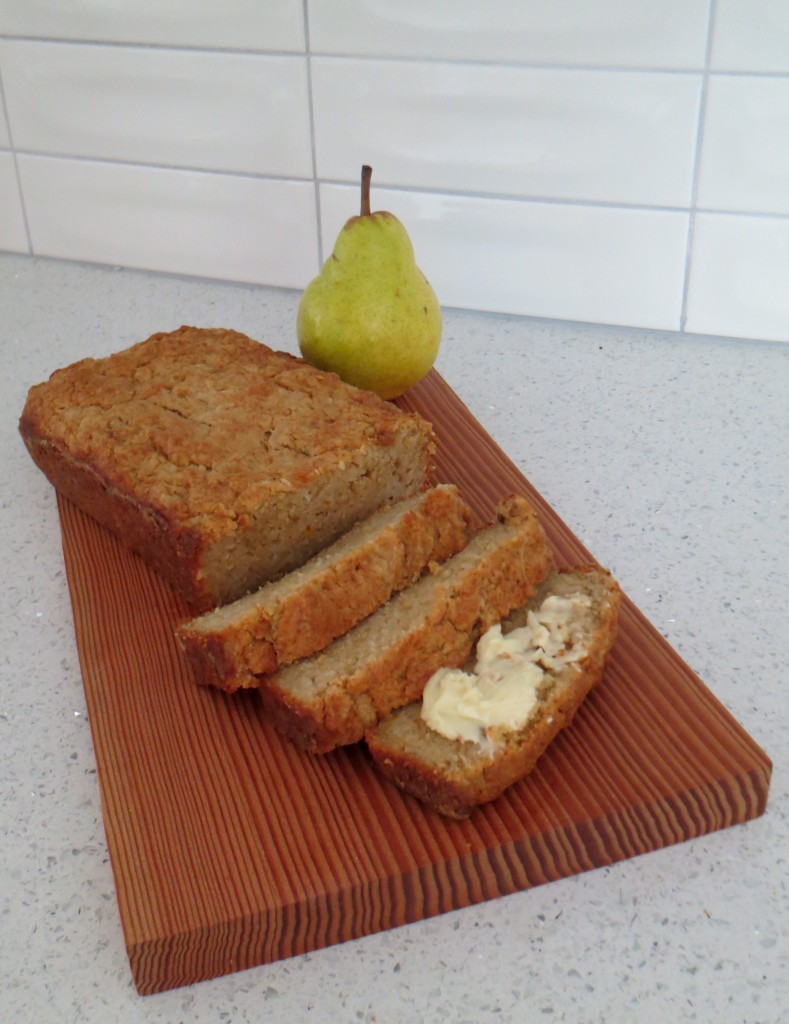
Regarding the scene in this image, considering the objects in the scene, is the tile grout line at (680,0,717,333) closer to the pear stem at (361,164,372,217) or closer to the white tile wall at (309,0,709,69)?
the white tile wall at (309,0,709,69)

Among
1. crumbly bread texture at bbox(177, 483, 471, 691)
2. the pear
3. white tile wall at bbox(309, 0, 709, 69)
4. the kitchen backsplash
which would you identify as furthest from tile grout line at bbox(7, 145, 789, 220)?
crumbly bread texture at bbox(177, 483, 471, 691)

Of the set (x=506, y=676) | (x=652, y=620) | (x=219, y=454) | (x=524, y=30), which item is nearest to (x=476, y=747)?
(x=506, y=676)

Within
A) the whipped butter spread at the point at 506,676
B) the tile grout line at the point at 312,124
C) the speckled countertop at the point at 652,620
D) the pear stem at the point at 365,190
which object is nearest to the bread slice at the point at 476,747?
the whipped butter spread at the point at 506,676

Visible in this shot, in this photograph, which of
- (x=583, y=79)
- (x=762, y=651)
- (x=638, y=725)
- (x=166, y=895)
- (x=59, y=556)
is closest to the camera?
(x=166, y=895)

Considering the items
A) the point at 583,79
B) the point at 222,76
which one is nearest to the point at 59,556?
the point at 222,76

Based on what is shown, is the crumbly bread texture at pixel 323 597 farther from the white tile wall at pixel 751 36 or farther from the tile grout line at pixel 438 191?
the white tile wall at pixel 751 36

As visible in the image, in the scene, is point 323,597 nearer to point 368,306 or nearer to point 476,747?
point 476,747

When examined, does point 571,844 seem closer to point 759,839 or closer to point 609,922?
point 609,922
